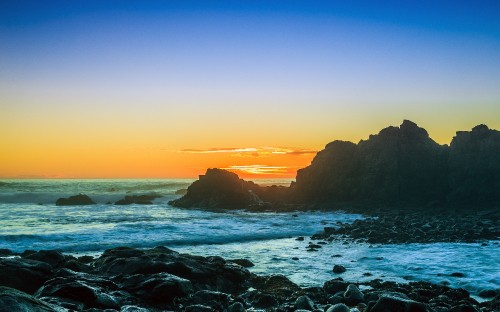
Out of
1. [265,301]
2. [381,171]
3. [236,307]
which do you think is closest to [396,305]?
[265,301]

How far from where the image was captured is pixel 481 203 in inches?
1881

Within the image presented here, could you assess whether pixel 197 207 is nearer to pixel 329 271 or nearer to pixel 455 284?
pixel 329 271

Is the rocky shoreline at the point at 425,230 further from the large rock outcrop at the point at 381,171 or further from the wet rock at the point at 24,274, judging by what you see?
the wet rock at the point at 24,274

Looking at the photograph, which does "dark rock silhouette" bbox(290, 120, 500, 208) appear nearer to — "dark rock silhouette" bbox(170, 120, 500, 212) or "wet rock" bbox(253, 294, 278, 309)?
"dark rock silhouette" bbox(170, 120, 500, 212)

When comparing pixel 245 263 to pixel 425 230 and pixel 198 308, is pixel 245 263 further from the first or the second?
pixel 425 230

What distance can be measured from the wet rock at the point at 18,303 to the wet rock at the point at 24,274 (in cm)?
681

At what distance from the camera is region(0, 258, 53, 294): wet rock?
1278cm

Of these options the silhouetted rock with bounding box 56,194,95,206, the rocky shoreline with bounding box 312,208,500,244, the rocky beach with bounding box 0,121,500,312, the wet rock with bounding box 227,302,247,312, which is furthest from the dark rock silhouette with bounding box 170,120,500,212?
the wet rock with bounding box 227,302,247,312

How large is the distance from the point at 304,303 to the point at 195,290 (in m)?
3.98

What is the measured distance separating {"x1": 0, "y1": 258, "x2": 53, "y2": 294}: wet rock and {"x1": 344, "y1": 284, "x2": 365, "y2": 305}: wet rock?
974 centimetres

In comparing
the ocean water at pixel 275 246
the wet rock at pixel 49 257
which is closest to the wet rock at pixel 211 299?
the ocean water at pixel 275 246

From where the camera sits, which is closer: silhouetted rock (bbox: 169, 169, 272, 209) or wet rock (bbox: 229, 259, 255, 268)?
wet rock (bbox: 229, 259, 255, 268)

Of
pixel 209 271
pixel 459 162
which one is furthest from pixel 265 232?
pixel 459 162

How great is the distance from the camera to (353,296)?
12.3 m
